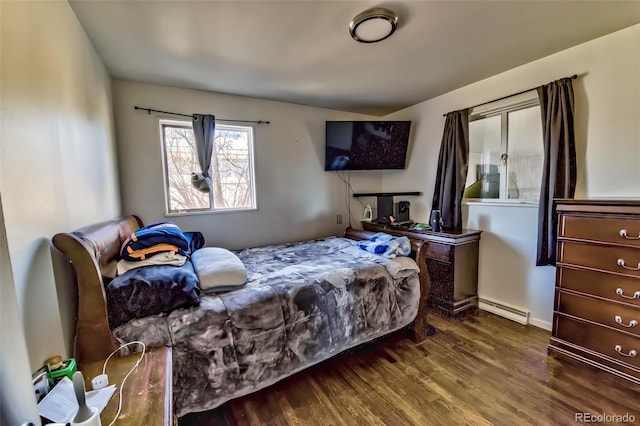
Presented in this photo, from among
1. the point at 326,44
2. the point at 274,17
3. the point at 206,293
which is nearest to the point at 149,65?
the point at 274,17

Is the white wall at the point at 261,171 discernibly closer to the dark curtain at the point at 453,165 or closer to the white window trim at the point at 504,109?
the dark curtain at the point at 453,165

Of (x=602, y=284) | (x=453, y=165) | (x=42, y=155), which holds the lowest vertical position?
(x=602, y=284)

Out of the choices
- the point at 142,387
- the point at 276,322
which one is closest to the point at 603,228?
the point at 276,322

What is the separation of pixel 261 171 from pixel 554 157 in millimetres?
2939

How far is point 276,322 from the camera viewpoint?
5.42 ft

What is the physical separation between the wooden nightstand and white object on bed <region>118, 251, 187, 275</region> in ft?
1.63

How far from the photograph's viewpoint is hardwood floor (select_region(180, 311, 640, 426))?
4.99 ft

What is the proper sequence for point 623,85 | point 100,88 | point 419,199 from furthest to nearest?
point 419,199 < point 100,88 < point 623,85

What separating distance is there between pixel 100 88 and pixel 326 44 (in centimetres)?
186

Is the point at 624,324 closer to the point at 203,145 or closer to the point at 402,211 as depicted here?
the point at 402,211

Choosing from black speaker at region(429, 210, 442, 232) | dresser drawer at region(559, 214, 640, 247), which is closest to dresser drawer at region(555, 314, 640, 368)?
dresser drawer at region(559, 214, 640, 247)

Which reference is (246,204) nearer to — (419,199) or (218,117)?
(218,117)

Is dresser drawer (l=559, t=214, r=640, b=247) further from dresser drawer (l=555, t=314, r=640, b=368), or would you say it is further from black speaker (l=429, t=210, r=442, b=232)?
black speaker (l=429, t=210, r=442, b=232)

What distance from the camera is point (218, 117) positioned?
2980mm
